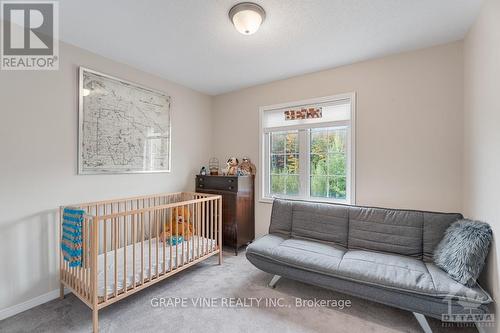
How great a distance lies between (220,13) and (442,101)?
226 cm

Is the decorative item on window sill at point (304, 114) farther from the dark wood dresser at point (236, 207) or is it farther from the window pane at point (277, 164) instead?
the dark wood dresser at point (236, 207)

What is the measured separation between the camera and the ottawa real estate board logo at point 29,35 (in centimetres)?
181

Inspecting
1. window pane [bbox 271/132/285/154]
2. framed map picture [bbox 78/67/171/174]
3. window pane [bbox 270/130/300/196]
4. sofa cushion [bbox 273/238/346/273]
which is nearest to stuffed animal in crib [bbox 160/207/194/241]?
framed map picture [bbox 78/67/171/174]

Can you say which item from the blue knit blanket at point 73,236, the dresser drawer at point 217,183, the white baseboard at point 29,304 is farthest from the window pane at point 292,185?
the white baseboard at point 29,304

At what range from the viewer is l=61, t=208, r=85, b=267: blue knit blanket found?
194 cm

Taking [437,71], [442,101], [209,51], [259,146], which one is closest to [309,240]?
[259,146]

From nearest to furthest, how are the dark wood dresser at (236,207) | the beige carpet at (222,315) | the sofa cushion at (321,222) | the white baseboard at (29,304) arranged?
1. the beige carpet at (222,315)
2. the white baseboard at (29,304)
3. the sofa cushion at (321,222)
4. the dark wood dresser at (236,207)

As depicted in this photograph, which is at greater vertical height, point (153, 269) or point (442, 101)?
point (442, 101)

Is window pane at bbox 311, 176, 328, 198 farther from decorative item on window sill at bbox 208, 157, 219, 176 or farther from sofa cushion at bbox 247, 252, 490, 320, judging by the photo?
decorative item on window sill at bbox 208, 157, 219, 176

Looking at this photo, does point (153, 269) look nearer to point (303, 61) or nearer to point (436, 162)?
point (303, 61)

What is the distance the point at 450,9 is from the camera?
5.84 feet

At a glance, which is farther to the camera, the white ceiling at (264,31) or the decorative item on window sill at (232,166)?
the decorative item on window sill at (232,166)

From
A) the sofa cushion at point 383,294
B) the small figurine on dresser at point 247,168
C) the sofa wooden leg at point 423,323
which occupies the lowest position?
the sofa wooden leg at point 423,323

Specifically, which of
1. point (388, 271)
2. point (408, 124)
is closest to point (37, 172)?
point (388, 271)
